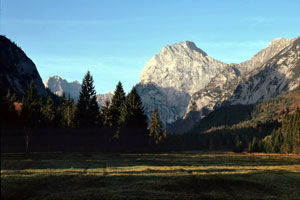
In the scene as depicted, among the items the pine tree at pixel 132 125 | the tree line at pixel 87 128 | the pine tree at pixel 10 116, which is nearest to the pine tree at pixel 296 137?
the tree line at pixel 87 128

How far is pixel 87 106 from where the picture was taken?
91.1 meters

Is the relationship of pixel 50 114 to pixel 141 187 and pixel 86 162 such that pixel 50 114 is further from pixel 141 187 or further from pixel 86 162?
pixel 141 187

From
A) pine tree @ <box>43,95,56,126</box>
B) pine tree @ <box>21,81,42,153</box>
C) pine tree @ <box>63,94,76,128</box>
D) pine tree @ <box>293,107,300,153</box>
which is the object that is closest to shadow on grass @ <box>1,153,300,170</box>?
pine tree @ <box>21,81,42,153</box>

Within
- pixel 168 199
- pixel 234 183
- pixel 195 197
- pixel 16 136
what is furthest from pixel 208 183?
pixel 16 136

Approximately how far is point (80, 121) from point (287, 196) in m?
69.7

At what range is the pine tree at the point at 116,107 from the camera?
309 feet

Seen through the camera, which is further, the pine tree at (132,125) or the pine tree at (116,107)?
the pine tree at (116,107)

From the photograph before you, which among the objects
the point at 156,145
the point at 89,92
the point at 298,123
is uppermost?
the point at 89,92

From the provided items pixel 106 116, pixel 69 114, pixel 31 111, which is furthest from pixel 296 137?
pixel 31 111

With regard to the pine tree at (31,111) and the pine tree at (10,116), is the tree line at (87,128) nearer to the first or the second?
the pine tree at (10,116)

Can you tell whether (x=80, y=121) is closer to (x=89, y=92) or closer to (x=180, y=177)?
(x=89, y=92)

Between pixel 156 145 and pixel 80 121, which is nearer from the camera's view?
pixel 80 121

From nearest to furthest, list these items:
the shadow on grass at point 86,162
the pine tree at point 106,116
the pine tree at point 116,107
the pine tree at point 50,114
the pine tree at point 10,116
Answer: the shadow on grass at point 86,162, the pine tree at point 10,116, the pine tree at point 106,116, the pine tree at point 116,107, the pine tree at point 50,114

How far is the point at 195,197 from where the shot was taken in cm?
2467
